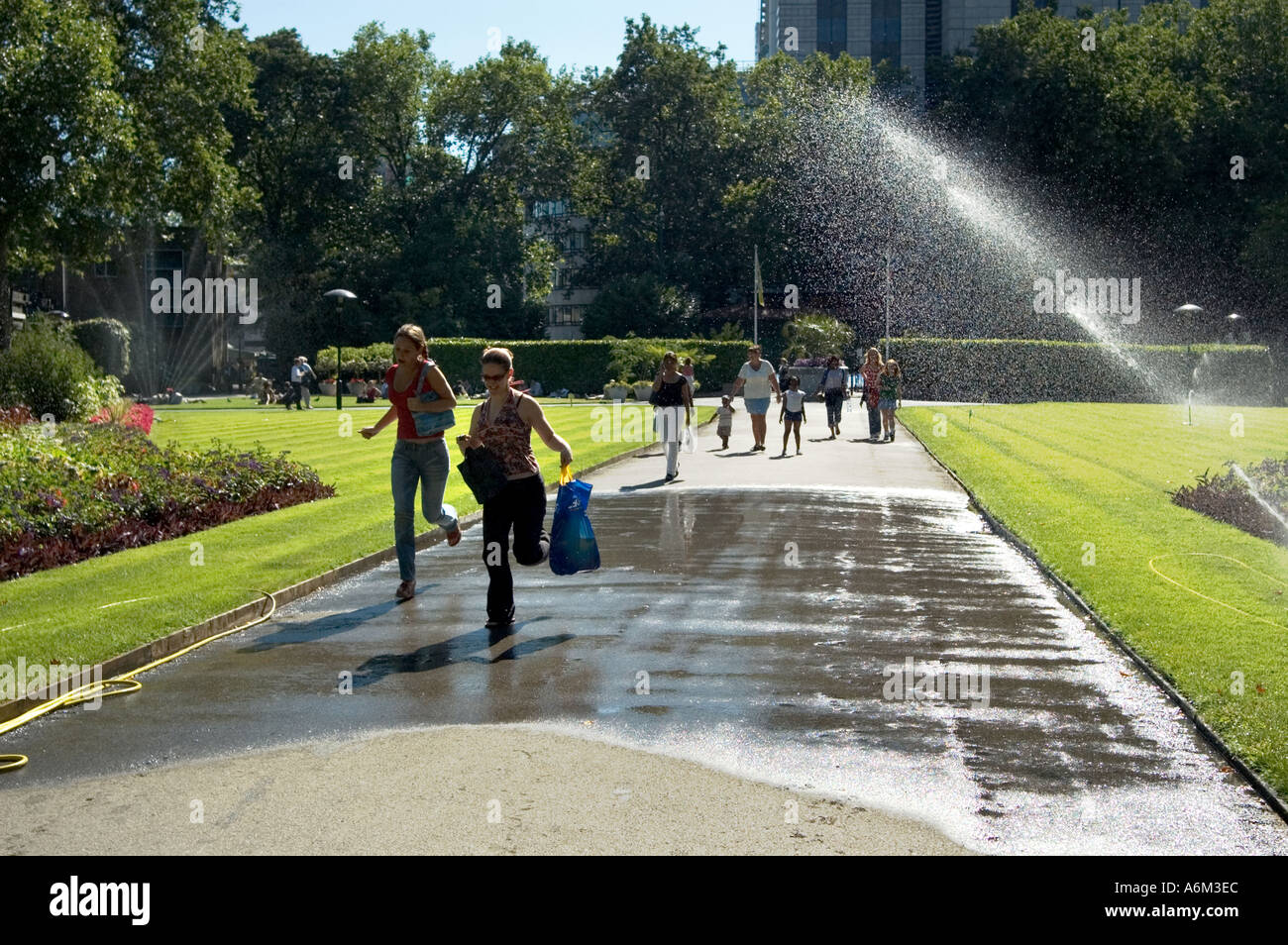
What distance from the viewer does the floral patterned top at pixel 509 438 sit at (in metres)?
11.0

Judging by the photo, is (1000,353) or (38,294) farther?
(38,294)

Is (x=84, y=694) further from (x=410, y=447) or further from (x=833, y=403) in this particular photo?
(x=833, y=403)

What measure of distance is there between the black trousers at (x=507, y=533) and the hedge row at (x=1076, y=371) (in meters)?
47.7

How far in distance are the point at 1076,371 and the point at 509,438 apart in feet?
169

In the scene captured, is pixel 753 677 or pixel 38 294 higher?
pixel 38 294

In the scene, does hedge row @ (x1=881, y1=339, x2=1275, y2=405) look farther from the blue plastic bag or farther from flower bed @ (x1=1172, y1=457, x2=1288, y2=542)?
the blue plastic bag

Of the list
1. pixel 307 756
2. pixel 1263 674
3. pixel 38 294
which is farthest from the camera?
pixel 38 294

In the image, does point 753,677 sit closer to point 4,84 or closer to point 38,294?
point 4,84

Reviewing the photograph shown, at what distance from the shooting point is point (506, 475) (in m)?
11.0

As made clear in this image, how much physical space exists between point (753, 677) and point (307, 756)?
2.88 meters

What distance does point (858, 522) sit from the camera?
1766 centimetres

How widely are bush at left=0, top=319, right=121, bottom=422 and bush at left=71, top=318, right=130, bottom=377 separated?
33.9m
